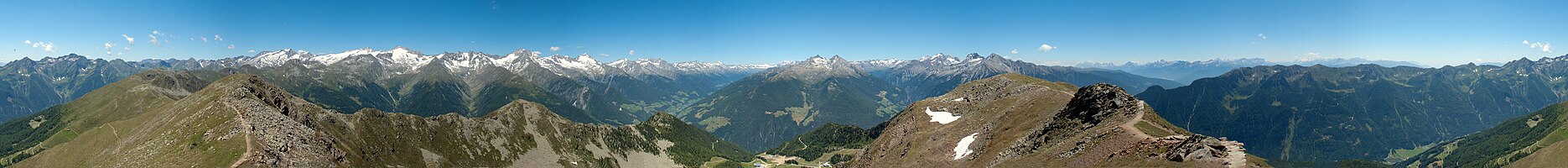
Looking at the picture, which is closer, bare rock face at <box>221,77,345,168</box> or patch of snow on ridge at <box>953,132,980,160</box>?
bare rock face at <box>221,77,345,168</box>

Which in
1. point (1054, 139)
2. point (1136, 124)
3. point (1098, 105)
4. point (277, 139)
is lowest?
point (1054, 139)

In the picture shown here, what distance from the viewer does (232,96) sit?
141m

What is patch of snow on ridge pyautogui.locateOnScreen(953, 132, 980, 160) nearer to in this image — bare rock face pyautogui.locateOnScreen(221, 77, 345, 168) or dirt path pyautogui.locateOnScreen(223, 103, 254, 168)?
bare rock face pyautogui.locateOnScreen(221, 77, 345, 168)

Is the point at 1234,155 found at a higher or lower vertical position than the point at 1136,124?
lower

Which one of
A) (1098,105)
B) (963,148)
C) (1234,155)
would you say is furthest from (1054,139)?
(1234,155)

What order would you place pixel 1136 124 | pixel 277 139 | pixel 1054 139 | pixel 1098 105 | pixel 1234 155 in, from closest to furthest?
pixel 1234 155 < pixel 1136 124 < pixel 1054 139 < pixel 277 139 < pixel 1098 105

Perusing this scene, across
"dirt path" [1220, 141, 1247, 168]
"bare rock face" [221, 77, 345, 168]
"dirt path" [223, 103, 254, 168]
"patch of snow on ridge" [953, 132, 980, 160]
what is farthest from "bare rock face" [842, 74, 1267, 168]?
"dirt path" [223, 103, 254, 168]

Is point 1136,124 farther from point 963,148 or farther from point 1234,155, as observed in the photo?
point 963,148

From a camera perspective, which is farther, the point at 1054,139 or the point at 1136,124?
the point at 1054,139

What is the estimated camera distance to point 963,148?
472 feet

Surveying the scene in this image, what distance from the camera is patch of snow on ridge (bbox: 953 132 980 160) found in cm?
13612

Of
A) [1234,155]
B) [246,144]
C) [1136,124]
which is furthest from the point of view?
[246,144]

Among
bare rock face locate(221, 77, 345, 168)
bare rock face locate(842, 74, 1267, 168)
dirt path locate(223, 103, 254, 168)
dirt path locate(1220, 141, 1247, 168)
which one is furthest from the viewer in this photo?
bare rock face locate(221, 77, 345, 168)

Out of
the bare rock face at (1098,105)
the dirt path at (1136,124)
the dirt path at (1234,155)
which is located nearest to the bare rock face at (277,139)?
the dirt path at (1136,124)
